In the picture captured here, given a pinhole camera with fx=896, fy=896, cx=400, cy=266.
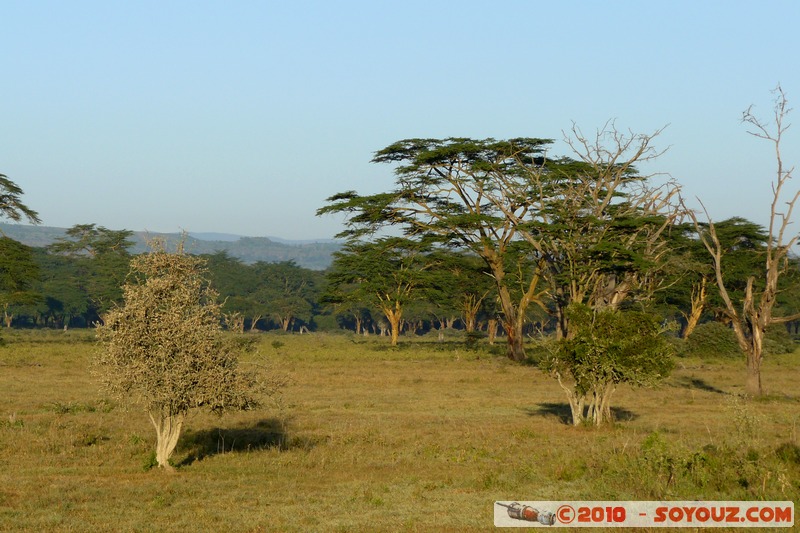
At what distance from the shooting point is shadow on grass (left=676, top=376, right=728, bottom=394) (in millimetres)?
38094

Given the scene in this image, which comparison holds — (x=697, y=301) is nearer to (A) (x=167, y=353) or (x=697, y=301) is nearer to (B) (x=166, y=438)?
(B) (x=166, y=438)

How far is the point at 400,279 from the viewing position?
58.4 meters

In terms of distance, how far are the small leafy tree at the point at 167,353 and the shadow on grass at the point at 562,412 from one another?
12.4 m

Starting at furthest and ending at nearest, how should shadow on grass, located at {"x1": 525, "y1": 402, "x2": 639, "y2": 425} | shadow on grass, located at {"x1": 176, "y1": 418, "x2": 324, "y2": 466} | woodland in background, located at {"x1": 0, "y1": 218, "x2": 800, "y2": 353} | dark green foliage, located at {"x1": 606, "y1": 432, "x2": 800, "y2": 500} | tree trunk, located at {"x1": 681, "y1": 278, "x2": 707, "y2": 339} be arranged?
1. tree trunk, located at {"x1": 681, "y1": 278, "x2": 707, "y2": 339}
2. woodland in background, located at {"x1": 0, "y1": 218, "x2": 800, "y2": 353}
3. shadow on grass, located at {"x1": 525, "y1": 402, "x2": 639, "y2": 425}
4. shadow on grass, located at {"x1": 176, "y1": 418, "x2": 324, "y2": 466}
5. dark green foliage, located at {"x1": 606, "y1": 432, "x2": 800, "y2": 500}

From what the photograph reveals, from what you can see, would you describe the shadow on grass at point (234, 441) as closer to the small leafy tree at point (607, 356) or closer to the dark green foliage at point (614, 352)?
the small leafy tree at point (607, 356)

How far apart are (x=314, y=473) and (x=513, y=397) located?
17.1 meters

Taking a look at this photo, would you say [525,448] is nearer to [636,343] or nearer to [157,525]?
[636,343]

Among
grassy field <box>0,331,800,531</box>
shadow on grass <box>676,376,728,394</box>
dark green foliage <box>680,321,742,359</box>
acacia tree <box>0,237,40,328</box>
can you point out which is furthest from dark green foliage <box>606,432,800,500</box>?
acacia tree <box>0,237,40,328</box>

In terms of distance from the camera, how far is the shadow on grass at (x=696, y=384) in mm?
38094

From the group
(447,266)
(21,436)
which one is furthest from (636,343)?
(447,266)

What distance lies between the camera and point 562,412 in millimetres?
29391

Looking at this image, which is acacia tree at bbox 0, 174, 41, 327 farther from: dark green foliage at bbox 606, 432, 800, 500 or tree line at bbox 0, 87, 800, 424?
dark green foliage at bbox 606, 432, 800, 500

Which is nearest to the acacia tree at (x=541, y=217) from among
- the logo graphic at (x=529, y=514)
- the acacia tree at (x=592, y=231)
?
the acacia tree at (x=592, y=231)

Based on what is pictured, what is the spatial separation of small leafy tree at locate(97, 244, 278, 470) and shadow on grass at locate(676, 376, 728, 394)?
2527 centimetres
